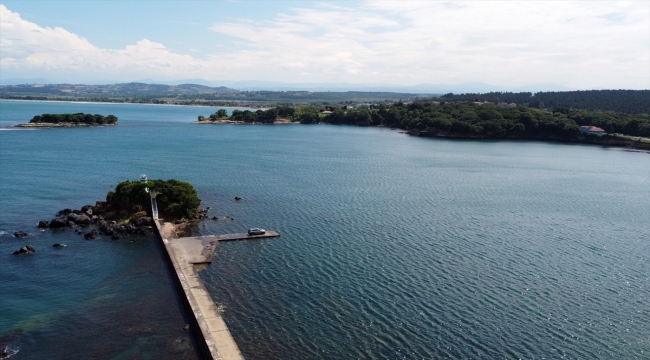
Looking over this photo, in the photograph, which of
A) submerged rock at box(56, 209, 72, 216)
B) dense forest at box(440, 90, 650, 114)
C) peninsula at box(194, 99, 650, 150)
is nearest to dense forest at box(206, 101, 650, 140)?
peninsula at box(194, 99, 650, 150)

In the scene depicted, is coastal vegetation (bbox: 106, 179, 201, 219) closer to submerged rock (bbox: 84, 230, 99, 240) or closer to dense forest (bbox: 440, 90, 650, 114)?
submerged rock (bbox: 84, 230, 99, 240)

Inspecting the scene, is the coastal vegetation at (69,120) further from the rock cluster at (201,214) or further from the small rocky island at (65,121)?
the rock cluster at (201,214)

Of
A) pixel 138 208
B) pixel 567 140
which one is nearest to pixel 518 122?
pixel 567 140

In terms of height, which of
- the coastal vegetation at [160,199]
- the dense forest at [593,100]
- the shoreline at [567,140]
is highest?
the dense forest at [593,100]

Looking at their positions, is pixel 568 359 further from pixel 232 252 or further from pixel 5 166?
pixel 5 166

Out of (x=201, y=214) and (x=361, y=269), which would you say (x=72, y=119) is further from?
(x=361, y=269)

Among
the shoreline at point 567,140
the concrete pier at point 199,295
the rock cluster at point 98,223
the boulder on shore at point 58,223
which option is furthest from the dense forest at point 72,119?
the concrete pier at point 199,295
